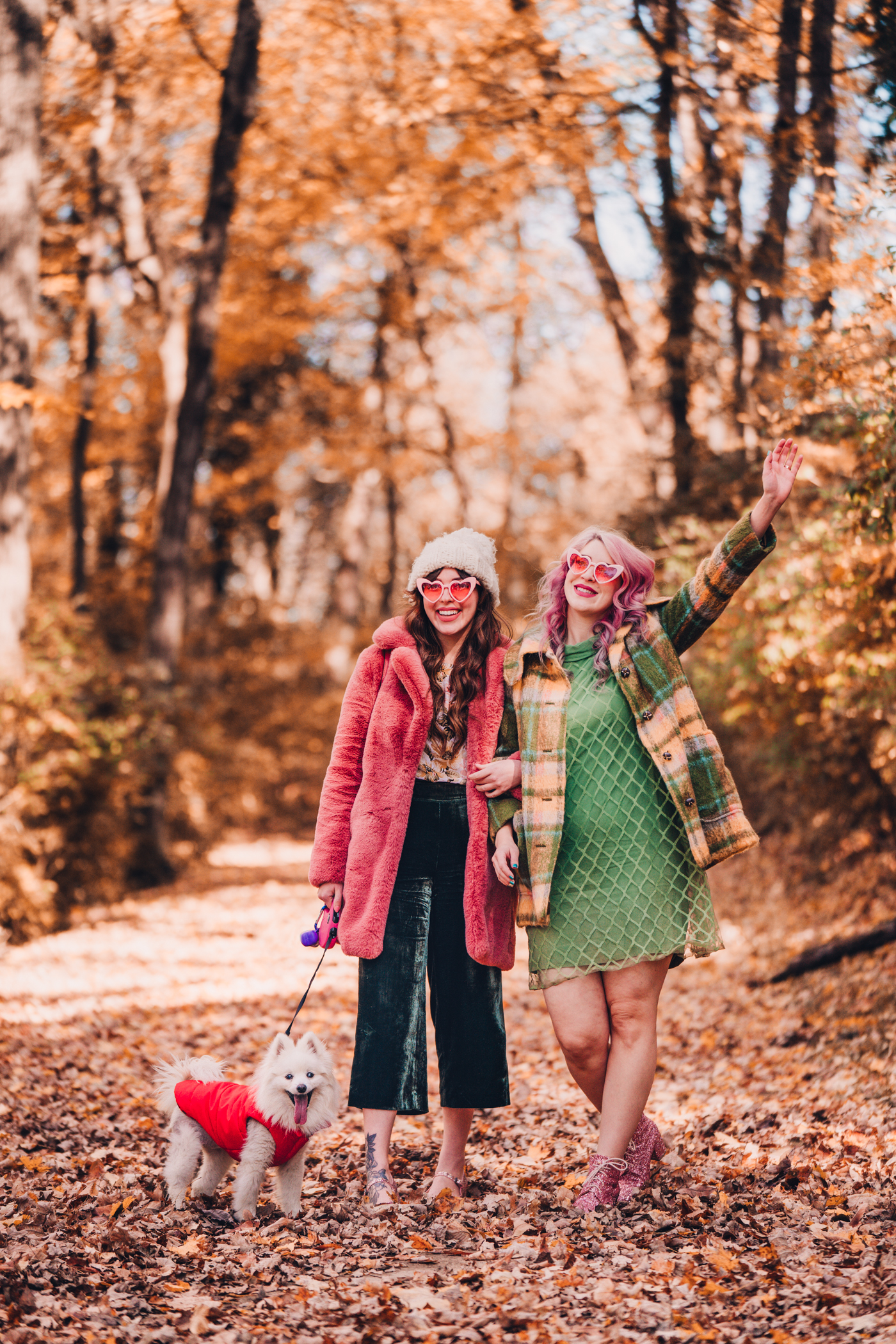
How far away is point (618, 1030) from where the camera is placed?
3613mm

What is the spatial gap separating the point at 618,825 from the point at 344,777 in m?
0.90

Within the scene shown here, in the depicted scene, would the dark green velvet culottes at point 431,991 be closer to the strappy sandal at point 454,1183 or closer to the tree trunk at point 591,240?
the strappy sandal at point 454,1183

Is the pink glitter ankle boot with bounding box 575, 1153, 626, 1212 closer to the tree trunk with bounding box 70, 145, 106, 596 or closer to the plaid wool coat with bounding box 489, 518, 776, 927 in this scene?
the plaid wool coat with bounding box 489, 518, 776, 927

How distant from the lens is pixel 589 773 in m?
3.65

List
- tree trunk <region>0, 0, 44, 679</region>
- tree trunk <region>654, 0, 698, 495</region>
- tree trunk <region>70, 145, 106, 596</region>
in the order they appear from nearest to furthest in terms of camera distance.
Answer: tree trunk <region>0, 0, 44, 679</region> → tree trunk <region>654, 0, 698, 495</region> → tree trunk <region>70, 145, 106, 596</region>

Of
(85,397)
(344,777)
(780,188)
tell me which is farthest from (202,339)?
(344,777)

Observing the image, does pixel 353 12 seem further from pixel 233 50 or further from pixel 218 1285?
pixel 218 1285

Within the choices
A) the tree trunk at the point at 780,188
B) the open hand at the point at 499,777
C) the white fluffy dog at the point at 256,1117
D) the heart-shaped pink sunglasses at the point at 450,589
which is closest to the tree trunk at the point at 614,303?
the tree trunk at the point at 780,188

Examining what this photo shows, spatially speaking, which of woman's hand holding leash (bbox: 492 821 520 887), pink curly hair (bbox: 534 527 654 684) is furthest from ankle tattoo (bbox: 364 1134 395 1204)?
pink curly hair (bbox: 534 527 654 684)

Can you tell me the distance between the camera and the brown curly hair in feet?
12.5

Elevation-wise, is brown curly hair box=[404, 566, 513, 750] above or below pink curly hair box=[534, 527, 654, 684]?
below

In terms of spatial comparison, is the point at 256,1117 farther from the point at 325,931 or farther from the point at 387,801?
the point at 387,801

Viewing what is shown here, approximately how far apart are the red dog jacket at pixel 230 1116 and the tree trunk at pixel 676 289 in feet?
27.3

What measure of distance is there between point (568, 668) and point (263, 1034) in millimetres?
3736
